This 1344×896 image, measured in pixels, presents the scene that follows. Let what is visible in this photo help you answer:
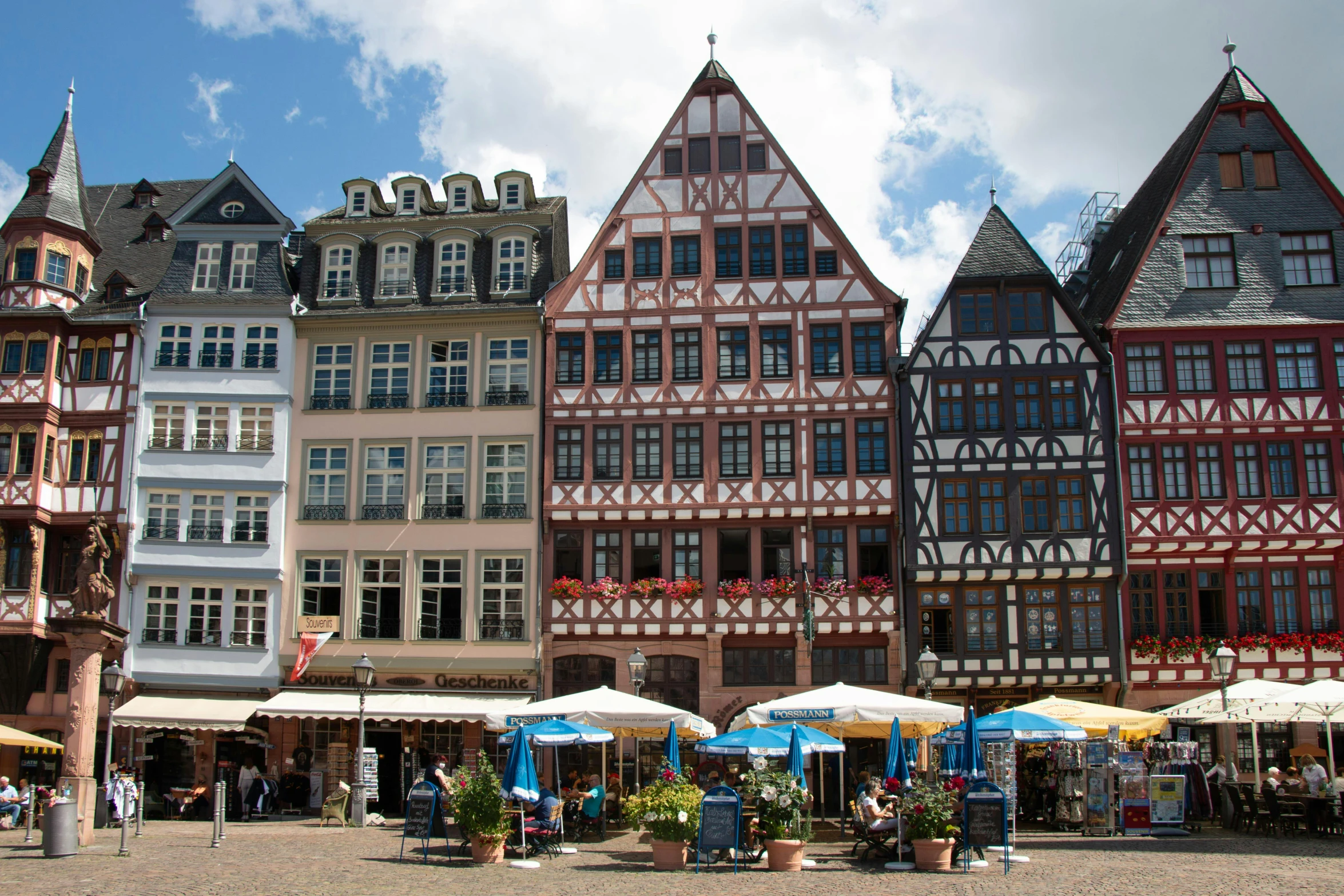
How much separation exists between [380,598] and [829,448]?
1134cm

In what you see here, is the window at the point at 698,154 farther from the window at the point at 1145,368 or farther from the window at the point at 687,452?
the window at the point at 1145,368

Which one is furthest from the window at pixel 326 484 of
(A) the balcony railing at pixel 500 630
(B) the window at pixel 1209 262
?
(B) the window at pixel 1209 262

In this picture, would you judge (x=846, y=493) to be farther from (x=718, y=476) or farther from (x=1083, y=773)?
(x=1083, y=773)

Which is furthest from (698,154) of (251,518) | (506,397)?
(251,518)

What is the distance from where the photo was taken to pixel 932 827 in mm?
17453

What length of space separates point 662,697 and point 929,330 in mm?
10610

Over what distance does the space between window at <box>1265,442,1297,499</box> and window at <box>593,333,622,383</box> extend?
1522cm

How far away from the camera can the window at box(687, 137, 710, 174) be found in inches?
1287

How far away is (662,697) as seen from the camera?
30391 millimetres

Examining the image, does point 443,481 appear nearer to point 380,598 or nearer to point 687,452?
point 380,598

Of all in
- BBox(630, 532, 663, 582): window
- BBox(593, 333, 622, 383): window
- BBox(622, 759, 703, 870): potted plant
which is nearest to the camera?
BBox(622, 759, 703, 870): potted plant

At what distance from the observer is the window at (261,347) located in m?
33.0

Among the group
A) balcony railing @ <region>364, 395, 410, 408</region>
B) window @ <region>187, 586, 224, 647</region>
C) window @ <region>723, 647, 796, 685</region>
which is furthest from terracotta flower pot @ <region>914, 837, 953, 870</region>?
window @ <region>187, 586, 224, 647</region>

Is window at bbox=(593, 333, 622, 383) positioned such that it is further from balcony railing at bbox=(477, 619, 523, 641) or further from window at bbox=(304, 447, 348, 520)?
window at bbox=(304, 447, 348, 520)
